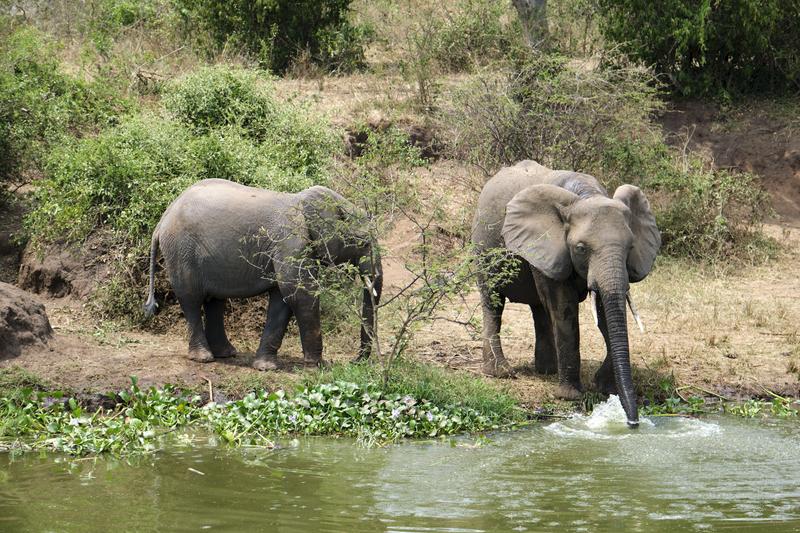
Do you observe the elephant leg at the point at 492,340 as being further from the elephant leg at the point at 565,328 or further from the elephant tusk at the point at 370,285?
the elephant tusk at the point at 370,285

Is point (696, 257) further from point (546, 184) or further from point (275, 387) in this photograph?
point (275, 387)

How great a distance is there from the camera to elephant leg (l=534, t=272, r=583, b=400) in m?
10.9

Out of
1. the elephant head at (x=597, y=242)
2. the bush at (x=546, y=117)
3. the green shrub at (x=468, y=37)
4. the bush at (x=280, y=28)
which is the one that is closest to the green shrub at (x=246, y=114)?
the bush at (x=546, y=117)

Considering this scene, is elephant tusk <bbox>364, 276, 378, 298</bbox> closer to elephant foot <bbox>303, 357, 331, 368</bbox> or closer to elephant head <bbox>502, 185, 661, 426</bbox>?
elephant foot <bbox>303, 357, 331, 368</bbox>

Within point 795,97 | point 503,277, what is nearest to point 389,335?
point 503,277

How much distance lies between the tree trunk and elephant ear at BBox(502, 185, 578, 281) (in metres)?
10.9

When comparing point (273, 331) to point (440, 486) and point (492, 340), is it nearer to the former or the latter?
point (492, 340)

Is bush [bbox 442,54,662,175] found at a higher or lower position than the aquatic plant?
higher

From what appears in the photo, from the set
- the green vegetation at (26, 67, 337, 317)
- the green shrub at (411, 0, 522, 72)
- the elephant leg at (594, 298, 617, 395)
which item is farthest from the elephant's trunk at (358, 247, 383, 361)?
the green shrub at (411, 0, 522, 72)

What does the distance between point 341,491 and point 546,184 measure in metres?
4.23

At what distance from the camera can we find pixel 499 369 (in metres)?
11.7

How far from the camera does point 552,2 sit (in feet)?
78.3

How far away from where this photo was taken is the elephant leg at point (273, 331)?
1138 centimetres

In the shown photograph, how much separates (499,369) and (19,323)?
4566 millimetres
